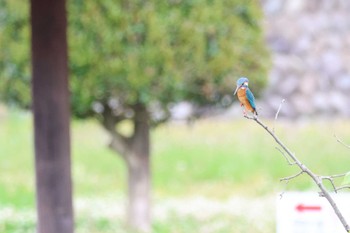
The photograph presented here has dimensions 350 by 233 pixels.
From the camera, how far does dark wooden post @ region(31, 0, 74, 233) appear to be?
6633mm

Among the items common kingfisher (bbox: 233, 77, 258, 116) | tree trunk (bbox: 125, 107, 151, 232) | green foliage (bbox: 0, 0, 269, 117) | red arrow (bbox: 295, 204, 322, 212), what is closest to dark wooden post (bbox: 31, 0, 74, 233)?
red arrow (bbox: 295, 204, 322, 212)

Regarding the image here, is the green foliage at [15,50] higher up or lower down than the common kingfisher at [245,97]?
higher up

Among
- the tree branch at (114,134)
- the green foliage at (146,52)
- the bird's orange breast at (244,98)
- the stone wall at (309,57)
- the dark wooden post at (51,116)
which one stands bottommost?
the bird's orange breast at (244,98)

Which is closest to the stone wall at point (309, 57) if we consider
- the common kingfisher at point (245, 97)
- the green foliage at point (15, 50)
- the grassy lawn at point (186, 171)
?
the grassy lawn at point (186, 171)

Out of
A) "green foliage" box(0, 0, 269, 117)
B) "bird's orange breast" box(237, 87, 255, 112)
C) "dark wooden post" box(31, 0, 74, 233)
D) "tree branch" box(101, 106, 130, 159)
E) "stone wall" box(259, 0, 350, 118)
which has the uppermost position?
"stone wall" box(259, 0, 350, 118)

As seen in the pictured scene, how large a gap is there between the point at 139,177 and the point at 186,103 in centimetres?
379

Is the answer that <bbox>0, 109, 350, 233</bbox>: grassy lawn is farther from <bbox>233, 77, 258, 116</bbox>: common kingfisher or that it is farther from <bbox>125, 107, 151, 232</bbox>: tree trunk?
<bbox>233, 77, 258, 116</bbox>: common kingfisher

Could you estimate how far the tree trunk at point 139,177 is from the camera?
10.2 m

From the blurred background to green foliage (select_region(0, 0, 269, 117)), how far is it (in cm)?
1

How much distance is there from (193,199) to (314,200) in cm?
785

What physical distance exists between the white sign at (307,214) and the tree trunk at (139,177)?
4.69 meters

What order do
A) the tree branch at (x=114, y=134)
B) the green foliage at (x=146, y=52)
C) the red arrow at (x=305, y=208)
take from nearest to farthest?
1. the red arrow at (x=305, y=208)
2. the green foliage at (x=146, y=52)
3. the tree branch at (x=114, y=134)

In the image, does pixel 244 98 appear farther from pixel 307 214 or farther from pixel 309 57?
pixel 309 57

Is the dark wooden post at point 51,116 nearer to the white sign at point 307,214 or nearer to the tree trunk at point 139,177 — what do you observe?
the white sign at point 307,214
